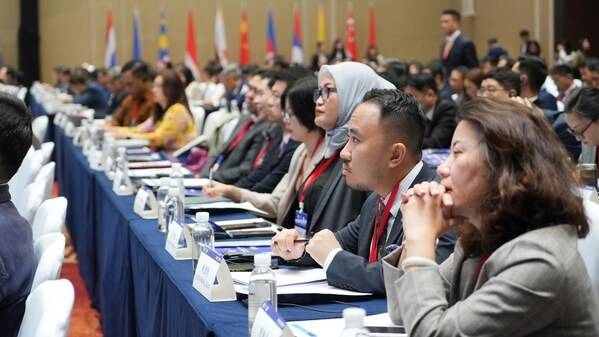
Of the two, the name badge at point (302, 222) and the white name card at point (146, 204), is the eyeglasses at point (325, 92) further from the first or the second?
the white name card at point (146, 204)

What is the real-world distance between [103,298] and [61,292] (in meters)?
2.40

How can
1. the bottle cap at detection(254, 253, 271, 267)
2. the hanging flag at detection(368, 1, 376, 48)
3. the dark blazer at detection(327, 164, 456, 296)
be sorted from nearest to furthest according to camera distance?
the bottle cap at detection(254, 253, 271, 267) < the dark blazer at detection(327, 164, 456, 296) < the hanging flag at detection(368, 1, 376, 48)

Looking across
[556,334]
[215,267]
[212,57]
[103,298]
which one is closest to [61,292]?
[215,267]

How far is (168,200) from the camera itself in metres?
3.30

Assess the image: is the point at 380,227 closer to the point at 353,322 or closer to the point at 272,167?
the point at 353,322

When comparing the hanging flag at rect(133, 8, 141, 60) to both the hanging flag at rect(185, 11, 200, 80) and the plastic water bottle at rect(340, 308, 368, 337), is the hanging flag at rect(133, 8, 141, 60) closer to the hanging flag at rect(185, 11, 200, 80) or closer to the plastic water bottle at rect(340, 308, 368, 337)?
the hanging flag at rect(185, 11, 200, 80)

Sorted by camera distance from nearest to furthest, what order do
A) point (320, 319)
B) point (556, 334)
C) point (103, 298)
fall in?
1. point (556, 334)
2. point (320, 319)
3. point (103, 298)

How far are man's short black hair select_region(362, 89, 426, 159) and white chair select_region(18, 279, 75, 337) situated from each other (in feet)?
3.32

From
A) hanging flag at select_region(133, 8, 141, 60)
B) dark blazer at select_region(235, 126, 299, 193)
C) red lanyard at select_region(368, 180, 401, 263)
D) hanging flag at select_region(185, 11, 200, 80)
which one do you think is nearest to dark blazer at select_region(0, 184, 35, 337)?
red lanyard at select_region(368, 180, 401, 263)

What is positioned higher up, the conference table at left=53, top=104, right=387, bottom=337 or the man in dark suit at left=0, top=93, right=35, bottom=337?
the man in dark suit at left=0, top=93, right=35, bottom=337

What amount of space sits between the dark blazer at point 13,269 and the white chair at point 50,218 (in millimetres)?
415

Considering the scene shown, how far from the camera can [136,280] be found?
3.36m

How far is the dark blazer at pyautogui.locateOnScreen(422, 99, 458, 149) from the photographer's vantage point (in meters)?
6.92

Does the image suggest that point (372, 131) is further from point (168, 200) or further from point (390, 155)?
point (168, 200)
